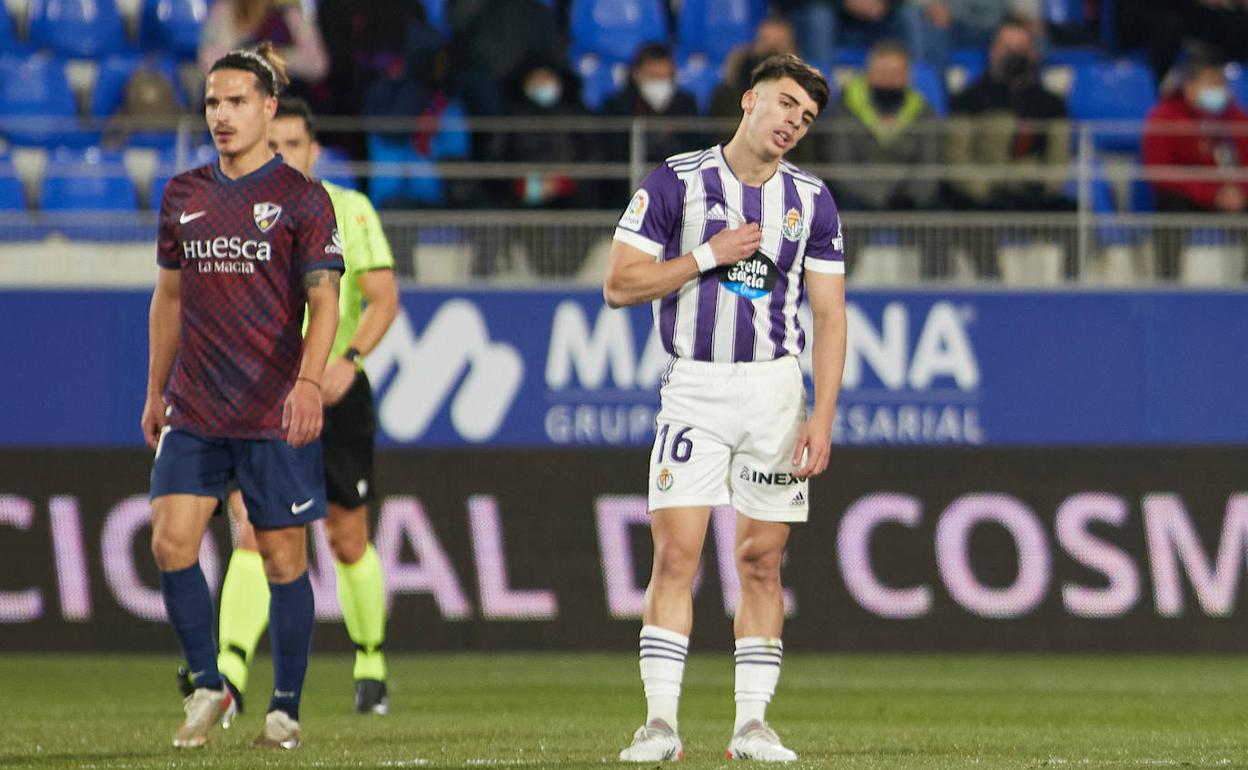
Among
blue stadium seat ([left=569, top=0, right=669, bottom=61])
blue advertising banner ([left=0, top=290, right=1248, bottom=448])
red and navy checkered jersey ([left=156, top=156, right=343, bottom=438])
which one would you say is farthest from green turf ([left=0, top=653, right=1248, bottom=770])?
blue stadium seat ([left=569, top=0, right=669, bottom=61])

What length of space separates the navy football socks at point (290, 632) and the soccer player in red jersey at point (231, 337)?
0.43ft

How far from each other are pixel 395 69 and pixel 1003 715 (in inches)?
315

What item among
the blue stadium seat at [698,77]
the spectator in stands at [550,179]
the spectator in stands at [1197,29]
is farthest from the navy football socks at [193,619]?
the spectator in stands at [1197,29]

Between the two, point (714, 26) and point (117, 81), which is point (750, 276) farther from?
point (714, 26)

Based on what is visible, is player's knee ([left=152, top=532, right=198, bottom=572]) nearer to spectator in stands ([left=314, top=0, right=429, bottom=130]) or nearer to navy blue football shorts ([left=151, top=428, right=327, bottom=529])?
navy blue football shorts ([left=151, top=428, right=327, bottom=529])

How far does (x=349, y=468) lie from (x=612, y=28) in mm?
8468

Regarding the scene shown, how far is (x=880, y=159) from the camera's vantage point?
14.8 metres

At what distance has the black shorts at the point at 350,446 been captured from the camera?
8.98m

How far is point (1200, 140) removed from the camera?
15.0 m

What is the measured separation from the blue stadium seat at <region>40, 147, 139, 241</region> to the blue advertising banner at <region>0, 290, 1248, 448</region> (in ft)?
1.40

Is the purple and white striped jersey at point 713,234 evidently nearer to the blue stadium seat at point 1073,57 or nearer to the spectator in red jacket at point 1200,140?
the spectator in red jacket at point 1200,140

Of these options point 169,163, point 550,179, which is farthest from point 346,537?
point 169,163

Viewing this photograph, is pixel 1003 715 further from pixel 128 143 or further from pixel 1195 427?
pixel 128 143

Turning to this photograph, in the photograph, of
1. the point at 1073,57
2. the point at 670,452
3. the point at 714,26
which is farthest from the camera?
the point at 1073,57
